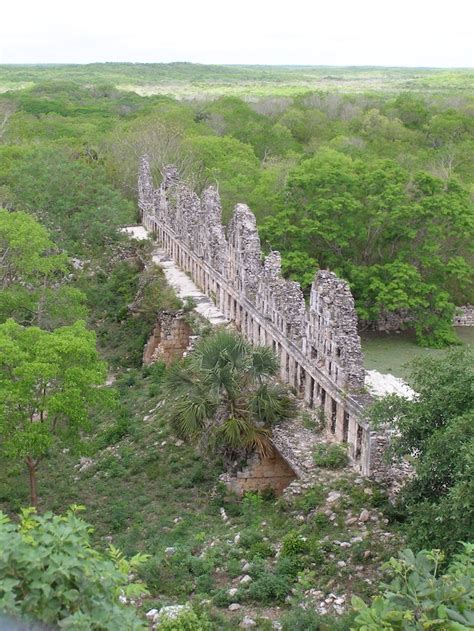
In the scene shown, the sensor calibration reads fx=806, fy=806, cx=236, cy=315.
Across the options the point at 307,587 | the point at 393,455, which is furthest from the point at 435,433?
the point at 307,587

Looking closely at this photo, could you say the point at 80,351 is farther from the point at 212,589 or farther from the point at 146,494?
the point at 212,589

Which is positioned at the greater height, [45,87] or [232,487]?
[45,87]

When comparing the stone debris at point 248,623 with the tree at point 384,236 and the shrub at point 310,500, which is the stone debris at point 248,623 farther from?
the tree at point 384,236

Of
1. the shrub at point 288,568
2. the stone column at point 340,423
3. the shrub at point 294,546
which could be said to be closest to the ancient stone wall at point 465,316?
the stone column at point 340,423

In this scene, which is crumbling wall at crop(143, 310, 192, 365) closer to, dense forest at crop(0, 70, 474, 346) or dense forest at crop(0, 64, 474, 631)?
dense forest at crop(0, 64, 474, 631)

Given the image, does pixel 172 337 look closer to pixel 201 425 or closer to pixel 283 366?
pixel 283 366

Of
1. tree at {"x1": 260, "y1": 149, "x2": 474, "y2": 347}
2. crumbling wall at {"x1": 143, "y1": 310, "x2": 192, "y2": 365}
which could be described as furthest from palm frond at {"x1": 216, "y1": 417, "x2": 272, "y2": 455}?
tree at {"x1": 260, "y1": 149, "x2": 474, "y2": 347}
